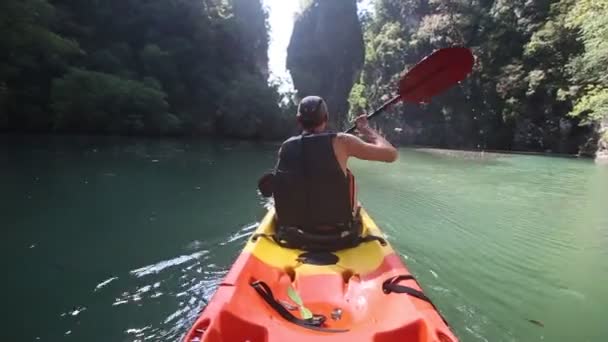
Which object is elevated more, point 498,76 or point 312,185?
point 498,76

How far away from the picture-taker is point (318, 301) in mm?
2213

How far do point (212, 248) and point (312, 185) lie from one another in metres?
2.52

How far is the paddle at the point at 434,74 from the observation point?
3750mm

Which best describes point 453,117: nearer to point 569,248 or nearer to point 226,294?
point 569,248

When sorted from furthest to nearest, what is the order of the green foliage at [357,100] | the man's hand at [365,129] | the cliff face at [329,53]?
the cliff face at [329,53]
the green foliage at [357,100]
the man's hand at [365,129]

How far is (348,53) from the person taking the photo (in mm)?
42906

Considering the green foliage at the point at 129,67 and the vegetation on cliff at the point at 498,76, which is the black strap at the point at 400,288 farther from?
the vegetation on cliff at the point at 498,76

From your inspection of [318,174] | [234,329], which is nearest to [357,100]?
[318,174]

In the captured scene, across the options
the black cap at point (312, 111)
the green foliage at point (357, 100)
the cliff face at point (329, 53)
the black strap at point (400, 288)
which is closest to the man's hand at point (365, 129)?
the black cap at point (312, 111)

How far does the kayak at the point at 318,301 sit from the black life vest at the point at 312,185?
0.24 m

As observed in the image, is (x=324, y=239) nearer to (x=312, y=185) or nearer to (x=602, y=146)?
(x=312, y=185)

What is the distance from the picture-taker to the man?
256cm

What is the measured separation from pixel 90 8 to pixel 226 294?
2353cm

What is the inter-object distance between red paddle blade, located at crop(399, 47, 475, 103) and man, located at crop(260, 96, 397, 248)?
139cm
